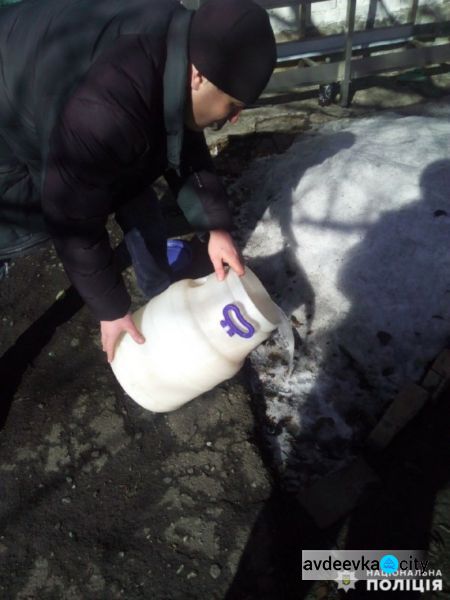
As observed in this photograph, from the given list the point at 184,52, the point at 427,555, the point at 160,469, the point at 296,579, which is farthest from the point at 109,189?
the point at 427,555

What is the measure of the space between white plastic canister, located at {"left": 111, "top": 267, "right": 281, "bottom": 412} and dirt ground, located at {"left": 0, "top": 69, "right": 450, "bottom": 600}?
0.44 m

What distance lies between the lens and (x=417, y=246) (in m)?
2.83

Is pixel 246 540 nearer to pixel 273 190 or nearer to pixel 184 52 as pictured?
pixel 184 52

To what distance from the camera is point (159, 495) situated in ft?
7.64

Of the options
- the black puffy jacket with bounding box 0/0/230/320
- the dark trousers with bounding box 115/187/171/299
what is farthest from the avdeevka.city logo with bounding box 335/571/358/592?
the dark trousers with bounding box 115/187/171/299

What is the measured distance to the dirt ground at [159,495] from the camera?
2090 mm

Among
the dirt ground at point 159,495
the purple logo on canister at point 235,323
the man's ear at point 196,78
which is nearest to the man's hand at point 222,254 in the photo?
the purple logo on canister at point 235,323

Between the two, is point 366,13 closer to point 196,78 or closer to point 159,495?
point 196,78

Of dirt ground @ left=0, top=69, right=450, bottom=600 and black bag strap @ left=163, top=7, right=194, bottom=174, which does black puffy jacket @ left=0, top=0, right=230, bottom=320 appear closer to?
black bag strap @ left=163, top=7, right=194, bottom=174

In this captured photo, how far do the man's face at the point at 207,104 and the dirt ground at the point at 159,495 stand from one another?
1488 mm

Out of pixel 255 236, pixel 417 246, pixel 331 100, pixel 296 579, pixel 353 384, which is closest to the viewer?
pixel 296 579

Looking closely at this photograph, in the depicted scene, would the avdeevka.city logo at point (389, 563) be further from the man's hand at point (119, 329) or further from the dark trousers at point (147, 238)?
the dark trousers at point (147, 238)

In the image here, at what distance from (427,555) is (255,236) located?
83.0 inches

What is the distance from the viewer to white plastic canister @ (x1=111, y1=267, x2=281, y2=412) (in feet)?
6.04
